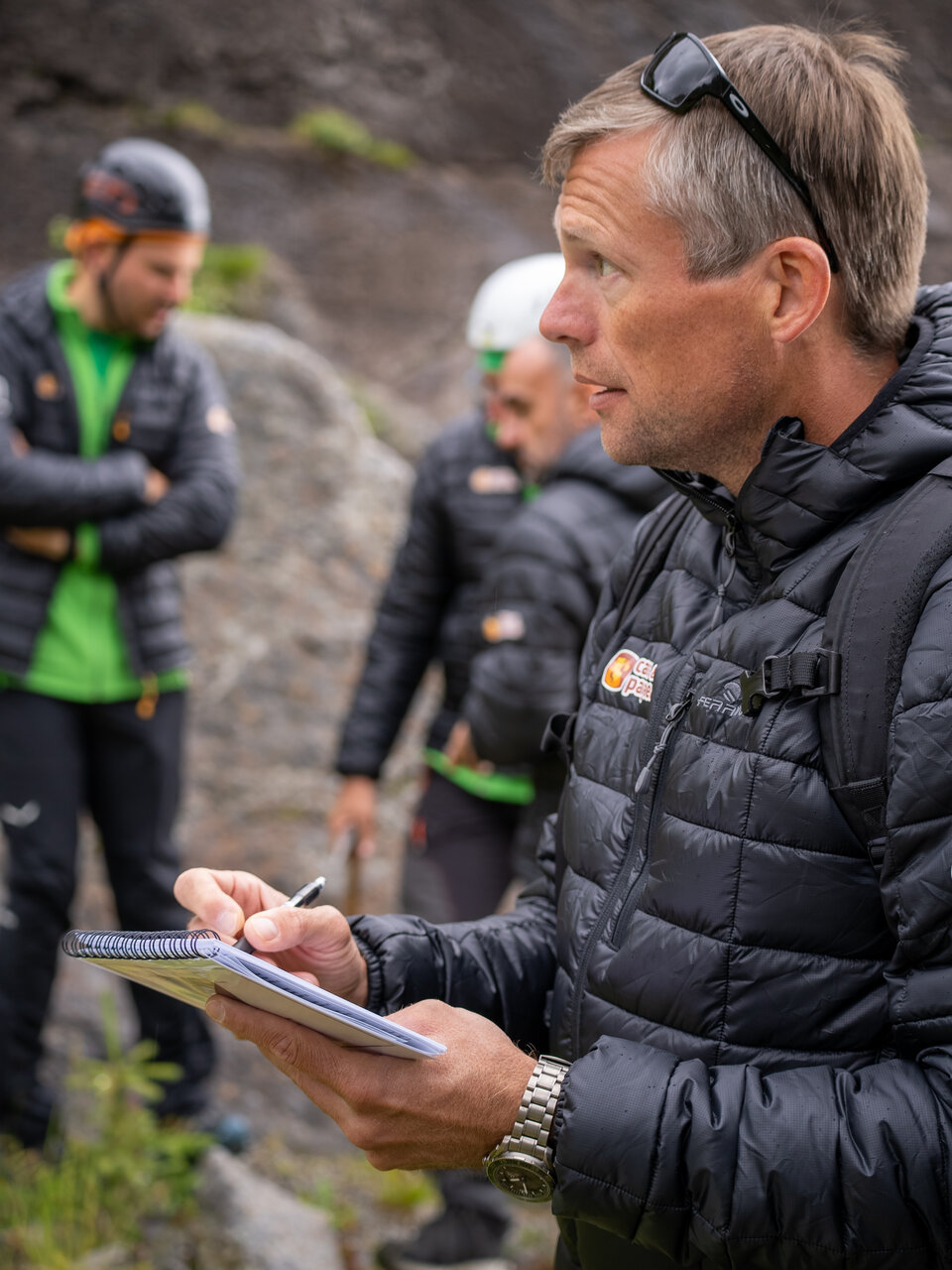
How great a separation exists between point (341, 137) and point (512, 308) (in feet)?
21.1

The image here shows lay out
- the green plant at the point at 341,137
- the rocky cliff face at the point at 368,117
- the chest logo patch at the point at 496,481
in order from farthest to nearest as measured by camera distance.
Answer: the green plant at the point at 341,137 → the rocky cliff face at the point at 368,117 → the chest logo patch at the point at 496,481

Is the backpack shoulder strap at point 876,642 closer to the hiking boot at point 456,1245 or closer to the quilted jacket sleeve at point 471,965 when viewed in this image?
the quilted jacket sleeve at point 471,965

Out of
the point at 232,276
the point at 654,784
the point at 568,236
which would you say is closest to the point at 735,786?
the point at 654,784

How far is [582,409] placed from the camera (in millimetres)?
A: 3393

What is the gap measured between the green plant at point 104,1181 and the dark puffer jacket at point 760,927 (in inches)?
83.9

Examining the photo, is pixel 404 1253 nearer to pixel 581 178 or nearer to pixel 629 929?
pixel 629 929

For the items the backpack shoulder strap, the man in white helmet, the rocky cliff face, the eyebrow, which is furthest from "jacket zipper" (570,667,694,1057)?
the rocky cliff face

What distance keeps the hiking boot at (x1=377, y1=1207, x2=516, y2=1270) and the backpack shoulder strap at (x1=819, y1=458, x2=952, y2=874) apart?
2638mm

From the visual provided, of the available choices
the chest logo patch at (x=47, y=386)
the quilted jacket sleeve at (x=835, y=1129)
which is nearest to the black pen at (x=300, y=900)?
the quilted jacket sleeve at (x=835, y=1129)

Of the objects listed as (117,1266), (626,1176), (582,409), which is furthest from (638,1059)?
(117,1266)

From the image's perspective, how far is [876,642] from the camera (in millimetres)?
1253

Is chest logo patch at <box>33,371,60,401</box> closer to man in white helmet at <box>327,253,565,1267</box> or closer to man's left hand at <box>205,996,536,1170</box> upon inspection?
man in white helmet at <box>327,253,565,1267</box>

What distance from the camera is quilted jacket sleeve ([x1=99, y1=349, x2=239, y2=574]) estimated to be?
3.69 m

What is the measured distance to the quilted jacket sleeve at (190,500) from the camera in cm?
369
